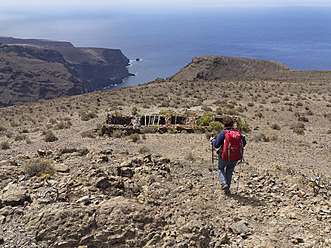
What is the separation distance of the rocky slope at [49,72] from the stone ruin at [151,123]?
329 ft

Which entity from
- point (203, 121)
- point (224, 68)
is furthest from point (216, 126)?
point (224, 68)

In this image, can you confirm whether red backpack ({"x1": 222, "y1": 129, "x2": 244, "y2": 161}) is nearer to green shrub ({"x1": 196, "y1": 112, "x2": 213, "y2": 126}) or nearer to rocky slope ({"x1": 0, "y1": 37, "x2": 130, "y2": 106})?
green shrub ({"x1": 196, "y1": 112, "x2": 213, "y2": 126})

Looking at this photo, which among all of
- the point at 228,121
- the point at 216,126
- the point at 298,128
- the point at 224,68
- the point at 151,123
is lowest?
the point at 298,128

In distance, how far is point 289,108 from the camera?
67.1 ft

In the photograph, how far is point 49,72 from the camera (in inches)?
4569

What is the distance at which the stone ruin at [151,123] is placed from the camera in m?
15.3

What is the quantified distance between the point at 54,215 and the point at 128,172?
2.71 meters

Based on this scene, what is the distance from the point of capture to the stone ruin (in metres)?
15.3

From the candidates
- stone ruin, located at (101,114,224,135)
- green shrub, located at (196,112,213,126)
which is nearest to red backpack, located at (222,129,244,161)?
stone ruin, located at (101,114,224,135)

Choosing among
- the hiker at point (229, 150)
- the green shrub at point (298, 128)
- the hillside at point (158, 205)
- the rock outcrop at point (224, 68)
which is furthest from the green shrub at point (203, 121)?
the rock outcrop at point (224, 68)

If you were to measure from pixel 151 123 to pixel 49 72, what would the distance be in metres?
120

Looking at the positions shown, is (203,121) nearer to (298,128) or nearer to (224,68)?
(298,128)

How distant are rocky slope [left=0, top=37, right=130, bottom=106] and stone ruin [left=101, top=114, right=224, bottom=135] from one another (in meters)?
100

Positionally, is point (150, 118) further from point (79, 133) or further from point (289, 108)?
point (289, 108)
